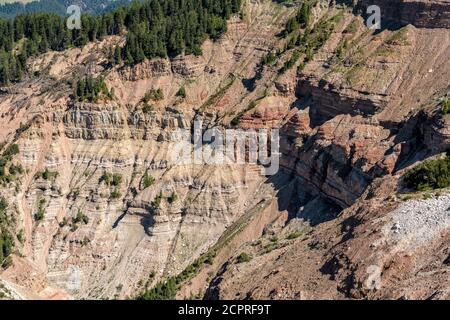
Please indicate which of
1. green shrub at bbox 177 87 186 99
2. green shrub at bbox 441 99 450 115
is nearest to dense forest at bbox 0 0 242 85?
green shrub at bbox 177 87 186 99

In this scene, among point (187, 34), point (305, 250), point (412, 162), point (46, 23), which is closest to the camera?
point (305, 250)

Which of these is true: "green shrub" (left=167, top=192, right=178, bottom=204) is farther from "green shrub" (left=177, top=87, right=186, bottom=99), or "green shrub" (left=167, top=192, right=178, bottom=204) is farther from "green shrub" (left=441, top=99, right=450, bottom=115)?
"green shrub" (left=441, top=99, right=450, bottom=115)

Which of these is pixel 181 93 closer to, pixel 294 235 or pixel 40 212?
pixel 40 212

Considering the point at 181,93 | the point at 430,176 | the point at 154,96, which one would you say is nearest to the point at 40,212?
the point at 154,96
